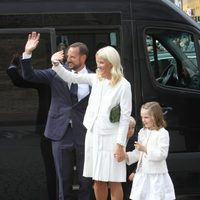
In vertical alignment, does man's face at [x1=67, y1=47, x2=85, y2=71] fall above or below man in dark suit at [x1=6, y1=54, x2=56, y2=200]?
above

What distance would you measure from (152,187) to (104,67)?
1.08 metres

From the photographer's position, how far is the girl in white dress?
4.18m

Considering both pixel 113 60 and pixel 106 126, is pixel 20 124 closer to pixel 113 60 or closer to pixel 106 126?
pixel 106 126

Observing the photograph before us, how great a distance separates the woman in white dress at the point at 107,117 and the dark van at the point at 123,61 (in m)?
0.43

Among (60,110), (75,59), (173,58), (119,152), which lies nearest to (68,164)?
(60,110)

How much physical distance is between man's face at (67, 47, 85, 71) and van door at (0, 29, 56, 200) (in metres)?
0.21

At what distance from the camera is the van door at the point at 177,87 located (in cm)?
475

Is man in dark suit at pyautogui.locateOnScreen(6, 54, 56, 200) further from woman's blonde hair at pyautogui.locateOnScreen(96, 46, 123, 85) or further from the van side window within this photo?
the van side window

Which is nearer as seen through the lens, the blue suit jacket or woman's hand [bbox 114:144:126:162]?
woman's hand [bbox 114:144:126:162]

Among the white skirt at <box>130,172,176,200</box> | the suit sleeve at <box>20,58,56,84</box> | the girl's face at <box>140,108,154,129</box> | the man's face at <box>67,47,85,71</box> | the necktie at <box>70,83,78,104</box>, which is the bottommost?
the white skirt at <box>130,172,176,200</box>

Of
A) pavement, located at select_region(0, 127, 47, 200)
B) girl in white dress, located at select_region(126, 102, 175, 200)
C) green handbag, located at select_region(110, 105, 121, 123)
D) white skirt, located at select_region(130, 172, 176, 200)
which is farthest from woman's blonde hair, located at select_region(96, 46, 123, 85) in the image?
pavement, located at select_region(0, 127, 47, 200)

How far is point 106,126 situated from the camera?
426cm

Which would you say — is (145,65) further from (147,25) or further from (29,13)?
(29,13)

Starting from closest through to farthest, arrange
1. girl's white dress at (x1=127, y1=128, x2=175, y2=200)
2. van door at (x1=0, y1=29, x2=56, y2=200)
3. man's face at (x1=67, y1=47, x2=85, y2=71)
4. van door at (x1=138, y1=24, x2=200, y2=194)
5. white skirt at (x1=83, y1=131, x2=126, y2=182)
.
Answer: girl's white dress at (x1=127, y1=128, x2=175, y2=200), white skirt at (x1=83, y1=131, x2=126, y2=182), man's face at (x1=67, y1=47, x2=85, y2=71), van door at (x1=0, y1=29, x2=56, y2=200), van door at (x1=138, y1=24, x2=200, y2=194)
